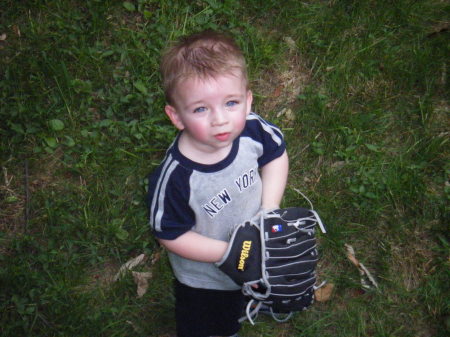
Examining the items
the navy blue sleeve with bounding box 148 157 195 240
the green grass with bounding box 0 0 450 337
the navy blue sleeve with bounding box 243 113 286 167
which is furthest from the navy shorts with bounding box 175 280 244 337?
the navy blue sleeve with bounding box 243 113 286 167

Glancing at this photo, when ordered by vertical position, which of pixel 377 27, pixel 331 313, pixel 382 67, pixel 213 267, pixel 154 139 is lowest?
pixel 331 313

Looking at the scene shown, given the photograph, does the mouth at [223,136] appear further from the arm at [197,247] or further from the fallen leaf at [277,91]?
the fallen leaf at [277,91]

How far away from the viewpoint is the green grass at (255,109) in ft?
10.8

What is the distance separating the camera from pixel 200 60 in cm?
224

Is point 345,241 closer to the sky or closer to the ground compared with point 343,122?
closer to the ground

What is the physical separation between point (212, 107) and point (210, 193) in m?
0.50

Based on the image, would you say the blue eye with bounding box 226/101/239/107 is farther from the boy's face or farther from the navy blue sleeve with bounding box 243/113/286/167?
the navy blue sleeve with bounding box 243/113/286/167

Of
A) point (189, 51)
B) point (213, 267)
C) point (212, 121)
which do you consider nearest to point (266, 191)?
point (213, 267)

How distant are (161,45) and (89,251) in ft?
5.16

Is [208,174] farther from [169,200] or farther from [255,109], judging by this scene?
[255,109]

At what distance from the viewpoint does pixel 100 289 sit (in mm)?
3312

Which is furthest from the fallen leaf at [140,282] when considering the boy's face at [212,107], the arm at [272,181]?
the boy's face at [212,107]

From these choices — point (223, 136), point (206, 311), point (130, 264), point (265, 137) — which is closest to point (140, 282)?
point (130, 264)

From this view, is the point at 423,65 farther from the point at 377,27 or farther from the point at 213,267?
the point at 213,267
